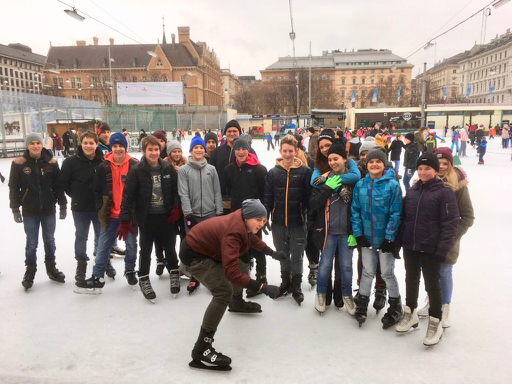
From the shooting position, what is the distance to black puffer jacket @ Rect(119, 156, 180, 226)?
361 cm

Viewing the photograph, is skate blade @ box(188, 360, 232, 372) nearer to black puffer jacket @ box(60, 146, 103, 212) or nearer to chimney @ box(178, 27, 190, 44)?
black puffer jacket @ box(60, 146, 103, 212)

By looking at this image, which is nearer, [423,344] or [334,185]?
[423,344]

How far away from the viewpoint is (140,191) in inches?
144

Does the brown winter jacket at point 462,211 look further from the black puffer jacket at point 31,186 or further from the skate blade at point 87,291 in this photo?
the black puffer jacket at point 31,186

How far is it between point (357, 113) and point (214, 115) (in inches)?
709

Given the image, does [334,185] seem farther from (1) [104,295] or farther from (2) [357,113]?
(2) [357,113]

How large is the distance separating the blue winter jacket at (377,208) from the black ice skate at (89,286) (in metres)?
2.79

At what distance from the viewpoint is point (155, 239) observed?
3.99 m

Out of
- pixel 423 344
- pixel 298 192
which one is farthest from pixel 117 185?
pixel 423 344

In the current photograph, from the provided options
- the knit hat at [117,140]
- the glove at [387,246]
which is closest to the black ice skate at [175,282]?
the knit hat at [117,140]

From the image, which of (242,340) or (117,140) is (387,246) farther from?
(117,140)

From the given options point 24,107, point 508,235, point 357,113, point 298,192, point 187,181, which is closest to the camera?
point 298,192

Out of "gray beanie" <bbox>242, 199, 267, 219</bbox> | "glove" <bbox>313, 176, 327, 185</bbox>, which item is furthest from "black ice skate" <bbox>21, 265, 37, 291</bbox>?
"glove" <bbox>313, 176, 327, 185</bbox>

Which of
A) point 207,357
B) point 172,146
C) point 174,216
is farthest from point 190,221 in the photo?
point 207,357
